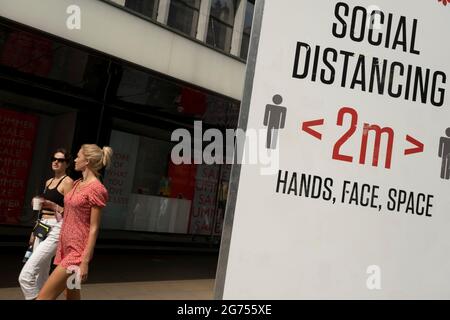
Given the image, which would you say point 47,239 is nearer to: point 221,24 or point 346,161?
point 346,161

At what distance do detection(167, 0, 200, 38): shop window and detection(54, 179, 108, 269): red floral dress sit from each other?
680cm

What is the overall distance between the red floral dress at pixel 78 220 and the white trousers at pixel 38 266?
715 mm

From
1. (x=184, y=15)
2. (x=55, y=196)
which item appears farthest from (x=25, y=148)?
(x=55, y=196)

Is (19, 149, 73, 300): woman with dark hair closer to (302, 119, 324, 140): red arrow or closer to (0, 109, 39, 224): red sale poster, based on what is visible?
(302, 119, 324, 140): red arrow

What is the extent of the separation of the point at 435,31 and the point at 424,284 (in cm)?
90

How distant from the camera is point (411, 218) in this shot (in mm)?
1655

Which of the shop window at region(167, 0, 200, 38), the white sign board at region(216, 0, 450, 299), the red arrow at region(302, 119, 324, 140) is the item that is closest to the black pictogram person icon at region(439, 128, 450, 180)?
the white sign board at region(216, 0, 450, 299)

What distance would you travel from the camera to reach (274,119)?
157cm

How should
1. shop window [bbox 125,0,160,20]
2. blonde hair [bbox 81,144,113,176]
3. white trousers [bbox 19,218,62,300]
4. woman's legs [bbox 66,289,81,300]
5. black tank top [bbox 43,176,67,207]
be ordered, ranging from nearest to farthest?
woman's legs [bbox 66,289,81,300], blonde hair [bbox 81,144,113,176], white trousers [bbox 19,218,62,300], black tank top [bbox 43,176,67,207], shop window [bbox 125,0,160,20]

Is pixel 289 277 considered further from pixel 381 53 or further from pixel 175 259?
pixel 175 259

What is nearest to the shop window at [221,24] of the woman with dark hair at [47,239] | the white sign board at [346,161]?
the woman with dark hair at [47,239]

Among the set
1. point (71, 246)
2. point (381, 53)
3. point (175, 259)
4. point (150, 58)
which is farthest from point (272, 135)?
point (175, 259)

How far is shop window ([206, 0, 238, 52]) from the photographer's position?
11.4 meters

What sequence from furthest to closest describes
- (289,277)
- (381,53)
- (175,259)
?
(175,259)
(381,53)
(289,277)
